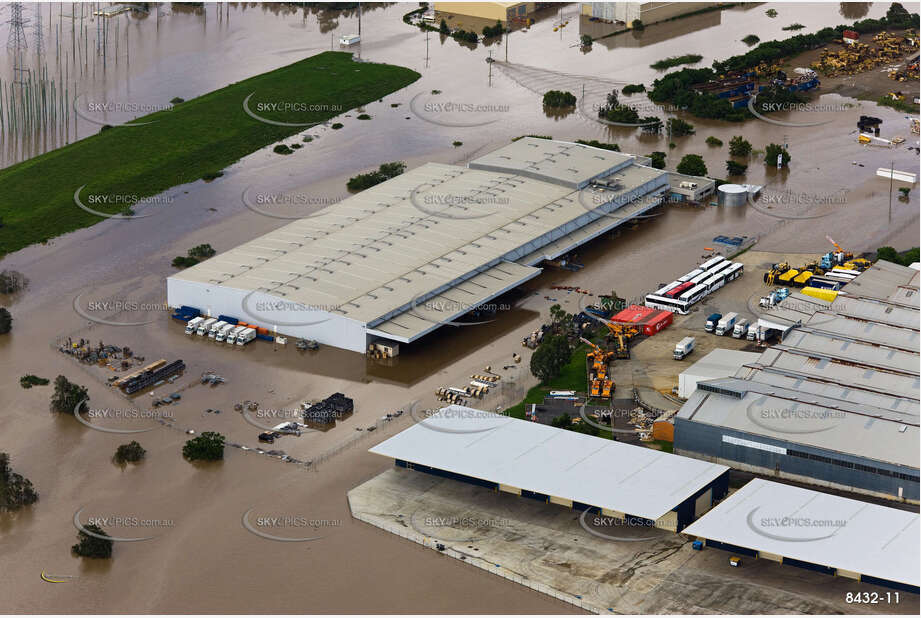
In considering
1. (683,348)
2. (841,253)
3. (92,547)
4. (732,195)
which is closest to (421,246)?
(683,348)

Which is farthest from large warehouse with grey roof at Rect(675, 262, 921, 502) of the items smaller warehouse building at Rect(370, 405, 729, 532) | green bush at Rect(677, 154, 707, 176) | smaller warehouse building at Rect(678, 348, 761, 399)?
green bush at Rect(677, 154, 707, 176)

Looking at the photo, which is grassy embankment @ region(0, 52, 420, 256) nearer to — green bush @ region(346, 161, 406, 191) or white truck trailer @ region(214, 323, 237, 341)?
green bush @ region(346, 161, 406, 191)

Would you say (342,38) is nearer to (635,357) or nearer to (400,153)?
(400,153)

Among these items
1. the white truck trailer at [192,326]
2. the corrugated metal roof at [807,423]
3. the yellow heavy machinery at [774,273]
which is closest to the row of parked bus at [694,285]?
the yellow heavy machinery at [774,273]

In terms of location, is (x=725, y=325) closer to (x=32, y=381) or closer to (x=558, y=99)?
(x=32, y=381)

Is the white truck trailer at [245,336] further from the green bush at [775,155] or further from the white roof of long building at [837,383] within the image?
the green bush at [775,155]

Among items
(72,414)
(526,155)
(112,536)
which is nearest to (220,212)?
(526,155)
